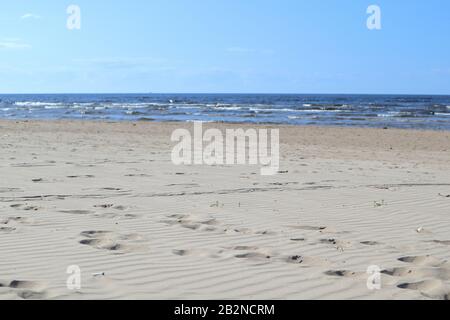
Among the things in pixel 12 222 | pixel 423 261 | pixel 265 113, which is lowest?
pixel 423 261

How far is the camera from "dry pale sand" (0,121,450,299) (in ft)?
13.8

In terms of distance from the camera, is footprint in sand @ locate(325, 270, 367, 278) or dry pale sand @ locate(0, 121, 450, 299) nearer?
dry pale sand @ locate(0, 121, 450, 299)

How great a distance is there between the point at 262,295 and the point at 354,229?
96.2 inches

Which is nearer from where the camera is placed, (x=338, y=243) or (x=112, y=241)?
(x=112, y=241)

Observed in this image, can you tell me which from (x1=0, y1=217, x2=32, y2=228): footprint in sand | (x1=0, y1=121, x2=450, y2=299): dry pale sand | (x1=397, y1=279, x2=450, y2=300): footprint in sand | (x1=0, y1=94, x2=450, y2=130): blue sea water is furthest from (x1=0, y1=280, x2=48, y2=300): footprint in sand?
(x1=0, y1=94, x2=450, y2=130): blue sea water

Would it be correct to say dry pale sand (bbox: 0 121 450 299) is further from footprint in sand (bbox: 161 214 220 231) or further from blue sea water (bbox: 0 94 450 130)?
blue sea water (bbox: 0 94 450 130)

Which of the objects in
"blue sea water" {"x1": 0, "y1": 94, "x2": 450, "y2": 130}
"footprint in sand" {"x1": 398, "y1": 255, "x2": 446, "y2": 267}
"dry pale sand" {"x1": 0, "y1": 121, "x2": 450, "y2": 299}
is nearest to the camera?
"dry pale sand" {"x1": 0, "y1": 121, "x2": 450, "y2": 299}

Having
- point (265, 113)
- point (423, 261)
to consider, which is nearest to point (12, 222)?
point (423, 261)

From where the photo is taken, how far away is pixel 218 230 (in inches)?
235

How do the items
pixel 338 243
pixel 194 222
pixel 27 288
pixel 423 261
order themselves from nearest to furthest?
pixel 27 288, pixel 423 261, pixel 338 243, pixel 194 222

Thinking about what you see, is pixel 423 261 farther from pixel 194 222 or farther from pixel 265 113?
pixel 265 113

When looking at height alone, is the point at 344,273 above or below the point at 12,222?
below

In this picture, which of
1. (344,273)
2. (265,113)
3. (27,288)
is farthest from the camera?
(265,113)
